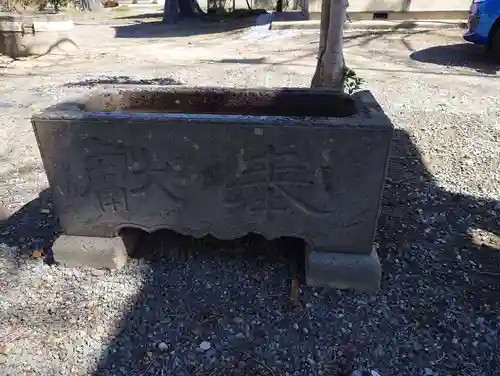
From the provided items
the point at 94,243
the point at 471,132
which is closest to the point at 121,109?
the point at 94,243

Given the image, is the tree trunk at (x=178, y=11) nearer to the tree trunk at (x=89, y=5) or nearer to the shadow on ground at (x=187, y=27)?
the shadow on ground at (x=187, y=27)

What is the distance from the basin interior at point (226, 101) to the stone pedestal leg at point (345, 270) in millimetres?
910

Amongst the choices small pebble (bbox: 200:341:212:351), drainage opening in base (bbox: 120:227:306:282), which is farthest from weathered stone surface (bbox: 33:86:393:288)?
small pebble (bbox: 200:341:212:351)

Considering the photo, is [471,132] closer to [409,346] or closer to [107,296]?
[409,346]

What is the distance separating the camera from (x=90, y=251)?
91.0 inches

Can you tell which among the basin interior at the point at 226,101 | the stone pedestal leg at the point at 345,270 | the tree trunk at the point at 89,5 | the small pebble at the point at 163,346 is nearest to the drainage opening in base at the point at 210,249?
the stone pedestal leg at the point at 345,270

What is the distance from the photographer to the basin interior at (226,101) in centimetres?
262

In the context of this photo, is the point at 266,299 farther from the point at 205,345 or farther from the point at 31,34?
the point at 31,34

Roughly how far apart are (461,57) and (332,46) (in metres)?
4.89

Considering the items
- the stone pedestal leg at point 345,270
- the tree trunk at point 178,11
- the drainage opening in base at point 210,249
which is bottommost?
the drainage opening in base at point 210,249

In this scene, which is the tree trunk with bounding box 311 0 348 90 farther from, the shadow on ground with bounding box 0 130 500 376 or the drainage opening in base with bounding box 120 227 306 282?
the drainage opening in base with bounding box 120 227 306 282

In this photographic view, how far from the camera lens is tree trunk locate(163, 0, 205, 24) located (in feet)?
48.6

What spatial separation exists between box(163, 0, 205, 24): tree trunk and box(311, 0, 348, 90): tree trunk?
1219cm

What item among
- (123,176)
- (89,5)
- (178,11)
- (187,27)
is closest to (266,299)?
(123,176)
